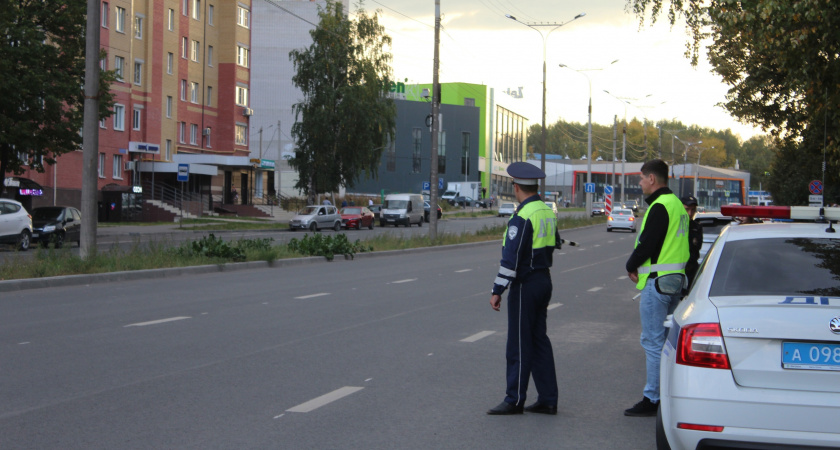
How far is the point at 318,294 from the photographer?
15.6 metres

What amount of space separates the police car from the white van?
53.0m

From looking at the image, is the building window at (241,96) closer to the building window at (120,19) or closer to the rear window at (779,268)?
the building window at (120,19)

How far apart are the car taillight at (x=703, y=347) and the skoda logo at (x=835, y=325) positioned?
0.51 metres

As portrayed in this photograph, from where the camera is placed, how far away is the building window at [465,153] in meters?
120

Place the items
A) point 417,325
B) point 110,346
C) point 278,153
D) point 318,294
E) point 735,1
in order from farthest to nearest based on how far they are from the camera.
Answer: point 278,153
point 318,294
point 735,1
point 417,325
point 110,346

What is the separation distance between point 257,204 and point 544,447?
65.6 metres

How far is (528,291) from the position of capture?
6.61m

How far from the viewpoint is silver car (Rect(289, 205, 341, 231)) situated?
155 ft

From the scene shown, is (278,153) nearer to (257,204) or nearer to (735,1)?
(257,204)

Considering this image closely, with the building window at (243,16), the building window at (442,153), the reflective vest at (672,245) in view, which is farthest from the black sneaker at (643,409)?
the building window at (442,153)

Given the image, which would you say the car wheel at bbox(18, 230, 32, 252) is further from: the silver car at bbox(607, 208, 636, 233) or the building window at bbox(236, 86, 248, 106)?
the building window at bbox(236, 86, 248, 106)

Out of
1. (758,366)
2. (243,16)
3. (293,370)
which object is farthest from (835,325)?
(243,16)

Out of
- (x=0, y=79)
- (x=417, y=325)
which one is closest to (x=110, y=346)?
(x=417, y=325)

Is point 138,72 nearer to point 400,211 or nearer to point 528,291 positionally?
point 400,211
